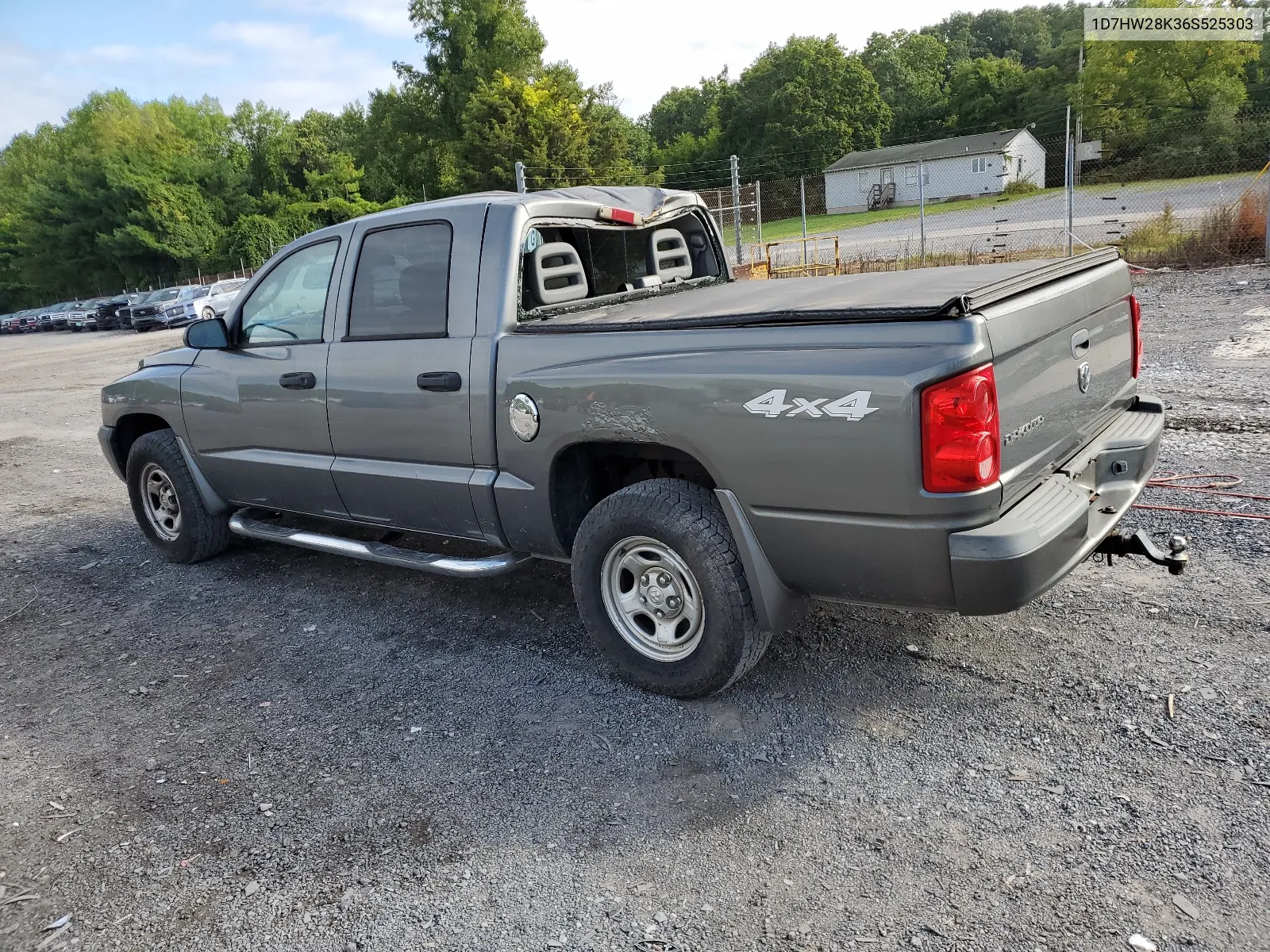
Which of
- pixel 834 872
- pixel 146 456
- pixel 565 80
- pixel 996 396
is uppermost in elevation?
pixel 565 80

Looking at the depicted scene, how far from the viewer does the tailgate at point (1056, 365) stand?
2963 millimetres

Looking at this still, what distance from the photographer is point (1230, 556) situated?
14.3 ft

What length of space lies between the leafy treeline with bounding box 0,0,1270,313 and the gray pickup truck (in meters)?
37.3

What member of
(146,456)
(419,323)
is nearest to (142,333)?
(146,456)

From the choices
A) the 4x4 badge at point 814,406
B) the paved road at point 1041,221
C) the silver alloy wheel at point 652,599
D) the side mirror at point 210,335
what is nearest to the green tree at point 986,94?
the paved road at point 1041,221

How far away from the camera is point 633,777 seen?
323cm

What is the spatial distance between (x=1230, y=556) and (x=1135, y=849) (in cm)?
230

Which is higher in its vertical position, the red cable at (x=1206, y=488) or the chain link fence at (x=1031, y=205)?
the chain link fence at (x=1031, y=205)

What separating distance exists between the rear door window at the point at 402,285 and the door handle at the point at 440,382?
0.18 meters

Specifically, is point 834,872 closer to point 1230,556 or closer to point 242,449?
point 1230,556

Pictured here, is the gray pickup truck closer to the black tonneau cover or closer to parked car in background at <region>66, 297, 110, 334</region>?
the black tonneau cover

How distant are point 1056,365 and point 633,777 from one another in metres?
2.01

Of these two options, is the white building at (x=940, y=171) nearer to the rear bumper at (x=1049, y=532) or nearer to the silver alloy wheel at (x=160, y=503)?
the silver alloy wheel at (x=160, y=503)

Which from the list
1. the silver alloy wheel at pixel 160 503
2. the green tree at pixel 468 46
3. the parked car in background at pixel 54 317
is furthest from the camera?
the green tree at pixel 468 46
